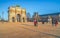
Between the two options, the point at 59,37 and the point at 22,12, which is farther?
the point at 22,12

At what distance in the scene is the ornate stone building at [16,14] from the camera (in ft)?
185

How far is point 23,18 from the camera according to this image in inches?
2430

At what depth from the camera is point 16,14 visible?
5828 centimetres

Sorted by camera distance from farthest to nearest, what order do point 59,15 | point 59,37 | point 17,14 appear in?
point 59,15, point 17,14, point 59,37

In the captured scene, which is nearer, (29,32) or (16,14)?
(29,32)

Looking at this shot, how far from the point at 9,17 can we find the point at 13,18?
2.79 meters

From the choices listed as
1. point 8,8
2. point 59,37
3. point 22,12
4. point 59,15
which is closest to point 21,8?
point 22,12

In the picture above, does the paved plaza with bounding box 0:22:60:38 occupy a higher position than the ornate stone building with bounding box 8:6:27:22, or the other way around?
the ornate stone building with bounding box 8:6:27:22

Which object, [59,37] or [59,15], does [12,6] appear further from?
[59,37]

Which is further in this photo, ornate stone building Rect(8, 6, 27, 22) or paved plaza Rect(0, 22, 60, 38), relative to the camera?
ornate stone building Rect(8, 6, 27, 22)

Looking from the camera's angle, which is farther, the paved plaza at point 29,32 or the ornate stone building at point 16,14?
the ornate stone building at point 16,14

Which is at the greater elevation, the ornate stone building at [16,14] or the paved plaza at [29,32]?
the ornate stone building at [16,14]

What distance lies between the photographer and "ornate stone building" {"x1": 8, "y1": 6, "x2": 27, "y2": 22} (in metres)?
56.3

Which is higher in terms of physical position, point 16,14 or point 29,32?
point 16,14
